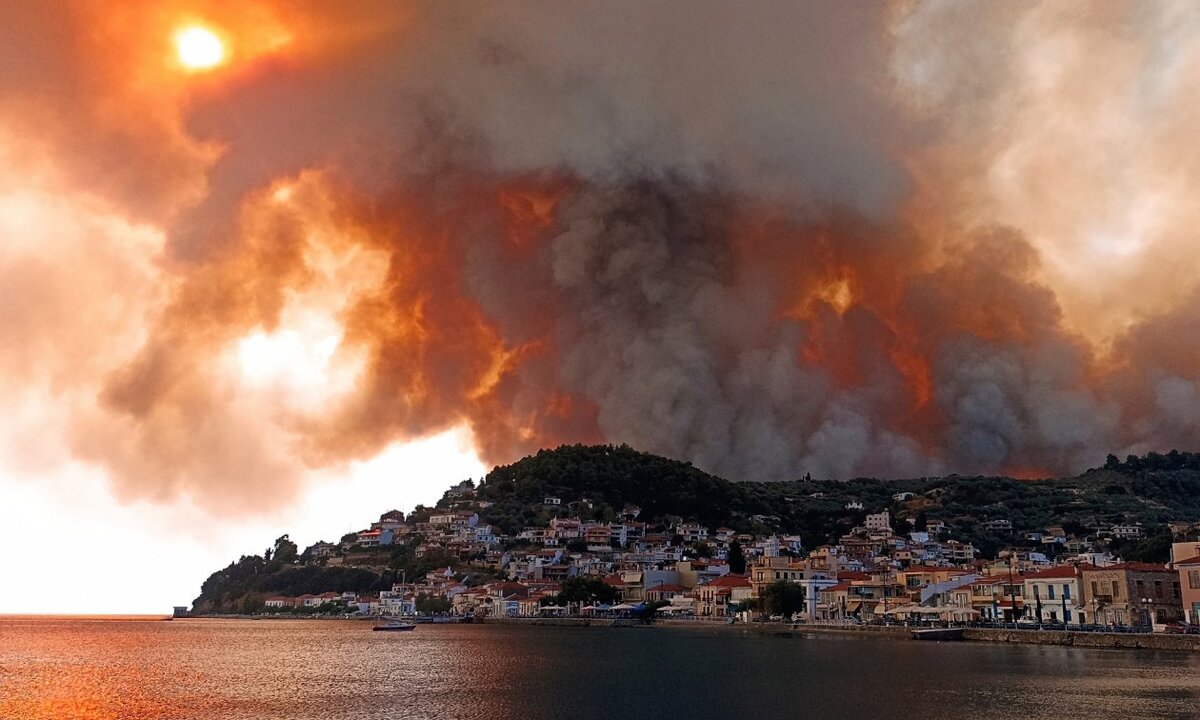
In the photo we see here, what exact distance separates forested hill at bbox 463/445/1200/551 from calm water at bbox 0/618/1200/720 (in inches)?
2660

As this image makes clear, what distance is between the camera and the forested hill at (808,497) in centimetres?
11575

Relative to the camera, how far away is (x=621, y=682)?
3203cm

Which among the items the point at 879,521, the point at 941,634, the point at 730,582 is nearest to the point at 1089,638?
the point at 941,634

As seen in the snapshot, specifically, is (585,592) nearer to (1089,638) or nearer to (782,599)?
(782,599)

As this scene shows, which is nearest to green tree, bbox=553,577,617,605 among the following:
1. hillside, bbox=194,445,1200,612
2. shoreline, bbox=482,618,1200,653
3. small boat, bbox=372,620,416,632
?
shoreline, bbox=482,618,1200,653

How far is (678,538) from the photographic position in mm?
108688

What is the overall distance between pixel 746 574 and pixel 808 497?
161 ft

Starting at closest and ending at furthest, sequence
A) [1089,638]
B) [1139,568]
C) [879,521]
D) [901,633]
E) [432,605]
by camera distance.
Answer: [1089,638]
[1139,568]
[901,633]
[432,605]
[879,521]

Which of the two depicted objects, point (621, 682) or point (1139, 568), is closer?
→ point (621, 682)

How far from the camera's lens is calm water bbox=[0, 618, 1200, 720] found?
82.6 feet

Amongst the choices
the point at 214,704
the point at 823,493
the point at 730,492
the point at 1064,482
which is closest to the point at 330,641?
the point at 214,704

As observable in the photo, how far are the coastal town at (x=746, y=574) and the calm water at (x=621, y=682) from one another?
23.6ft

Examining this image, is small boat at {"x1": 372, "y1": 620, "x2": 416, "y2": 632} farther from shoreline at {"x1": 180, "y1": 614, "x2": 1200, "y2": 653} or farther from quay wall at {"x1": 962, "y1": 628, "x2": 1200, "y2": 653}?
quay wall at {"x1": 962, "y1": 628, "x2": 1200, "y2": 653}

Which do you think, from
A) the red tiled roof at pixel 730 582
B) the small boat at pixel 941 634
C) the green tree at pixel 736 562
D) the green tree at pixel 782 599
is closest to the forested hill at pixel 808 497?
the green tree at pixel 736 562
